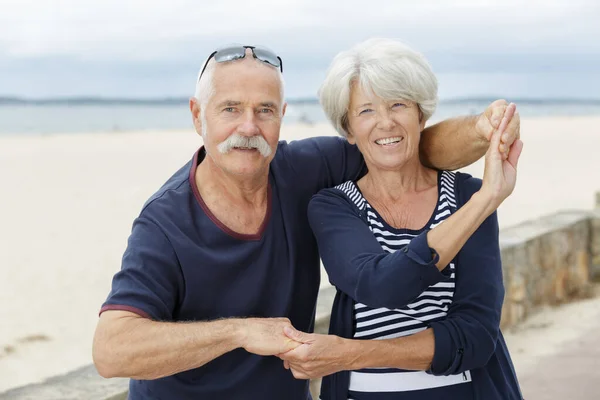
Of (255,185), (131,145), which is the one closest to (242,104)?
(255,185)

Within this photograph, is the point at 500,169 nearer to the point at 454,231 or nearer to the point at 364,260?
the point at 454,231

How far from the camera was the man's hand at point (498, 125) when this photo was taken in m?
2.05

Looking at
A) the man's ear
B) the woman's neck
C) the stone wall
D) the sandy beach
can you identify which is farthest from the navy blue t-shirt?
the sandy beach

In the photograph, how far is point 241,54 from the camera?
2.18 metres

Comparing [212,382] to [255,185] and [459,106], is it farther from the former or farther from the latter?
[459,106]

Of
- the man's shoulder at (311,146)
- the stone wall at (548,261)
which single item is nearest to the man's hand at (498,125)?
the man's shoulder at (311,146)

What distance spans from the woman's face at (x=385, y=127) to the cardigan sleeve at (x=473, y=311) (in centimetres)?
32

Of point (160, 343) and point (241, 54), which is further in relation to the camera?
point (241, 54)

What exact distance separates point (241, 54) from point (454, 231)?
0.81 metres

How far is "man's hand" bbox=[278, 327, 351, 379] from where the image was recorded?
6.10 feet

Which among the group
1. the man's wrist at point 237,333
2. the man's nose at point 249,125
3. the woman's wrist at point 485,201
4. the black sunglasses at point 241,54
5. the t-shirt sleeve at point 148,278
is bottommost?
the man's wrist at point 237,333

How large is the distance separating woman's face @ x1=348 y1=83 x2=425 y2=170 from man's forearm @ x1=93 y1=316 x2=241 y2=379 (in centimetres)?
Result: 67

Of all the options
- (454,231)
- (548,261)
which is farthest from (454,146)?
(548,261)

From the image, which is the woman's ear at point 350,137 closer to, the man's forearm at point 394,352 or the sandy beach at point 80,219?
the man's forearm at point 394,352
